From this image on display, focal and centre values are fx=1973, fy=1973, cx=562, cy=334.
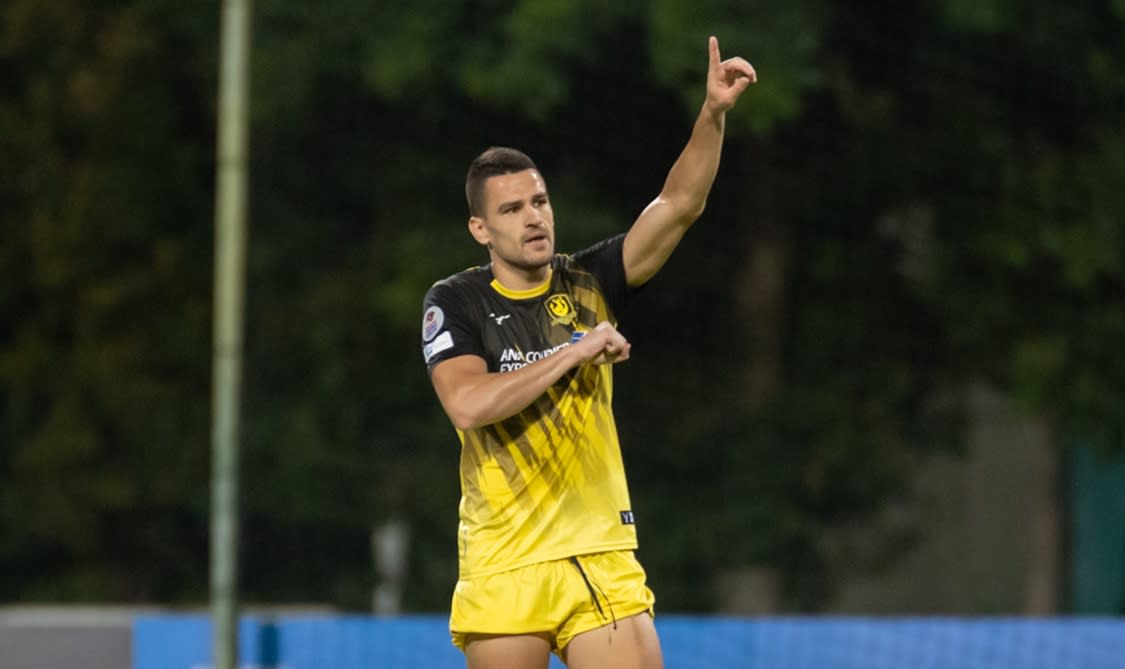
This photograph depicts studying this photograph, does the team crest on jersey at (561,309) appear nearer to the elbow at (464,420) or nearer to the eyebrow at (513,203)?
the eyebrow at (513,203)

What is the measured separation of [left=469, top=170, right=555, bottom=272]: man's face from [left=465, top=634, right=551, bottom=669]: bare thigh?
91 centimetres

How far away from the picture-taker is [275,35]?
19469 mm

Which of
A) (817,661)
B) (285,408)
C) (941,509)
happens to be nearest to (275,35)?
(285,408)

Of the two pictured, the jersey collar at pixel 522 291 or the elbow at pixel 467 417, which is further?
the jersey collar at pixel 522 291

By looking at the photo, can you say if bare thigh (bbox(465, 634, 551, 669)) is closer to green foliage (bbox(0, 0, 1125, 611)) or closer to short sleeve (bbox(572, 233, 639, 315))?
short sleeve (bbox(572, 233, 639, 315))

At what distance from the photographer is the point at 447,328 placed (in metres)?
4.86

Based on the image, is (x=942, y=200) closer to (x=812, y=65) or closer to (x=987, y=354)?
(x=987, y=354)

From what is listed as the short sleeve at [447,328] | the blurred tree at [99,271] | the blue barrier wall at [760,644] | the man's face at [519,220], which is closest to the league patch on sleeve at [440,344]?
the short sleeve at [447,328]

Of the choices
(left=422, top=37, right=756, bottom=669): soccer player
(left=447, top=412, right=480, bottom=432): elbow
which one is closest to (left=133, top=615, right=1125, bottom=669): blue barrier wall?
(left=422, top=37, right=756, bottom=669): soccer player

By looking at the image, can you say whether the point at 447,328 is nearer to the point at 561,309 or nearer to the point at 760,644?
the point at 561,309

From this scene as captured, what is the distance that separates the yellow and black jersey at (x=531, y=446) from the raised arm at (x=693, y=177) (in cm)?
22

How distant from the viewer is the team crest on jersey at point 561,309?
16.1 ft

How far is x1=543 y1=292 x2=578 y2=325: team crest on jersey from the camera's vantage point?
492cm

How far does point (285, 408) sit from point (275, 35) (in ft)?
14.2
